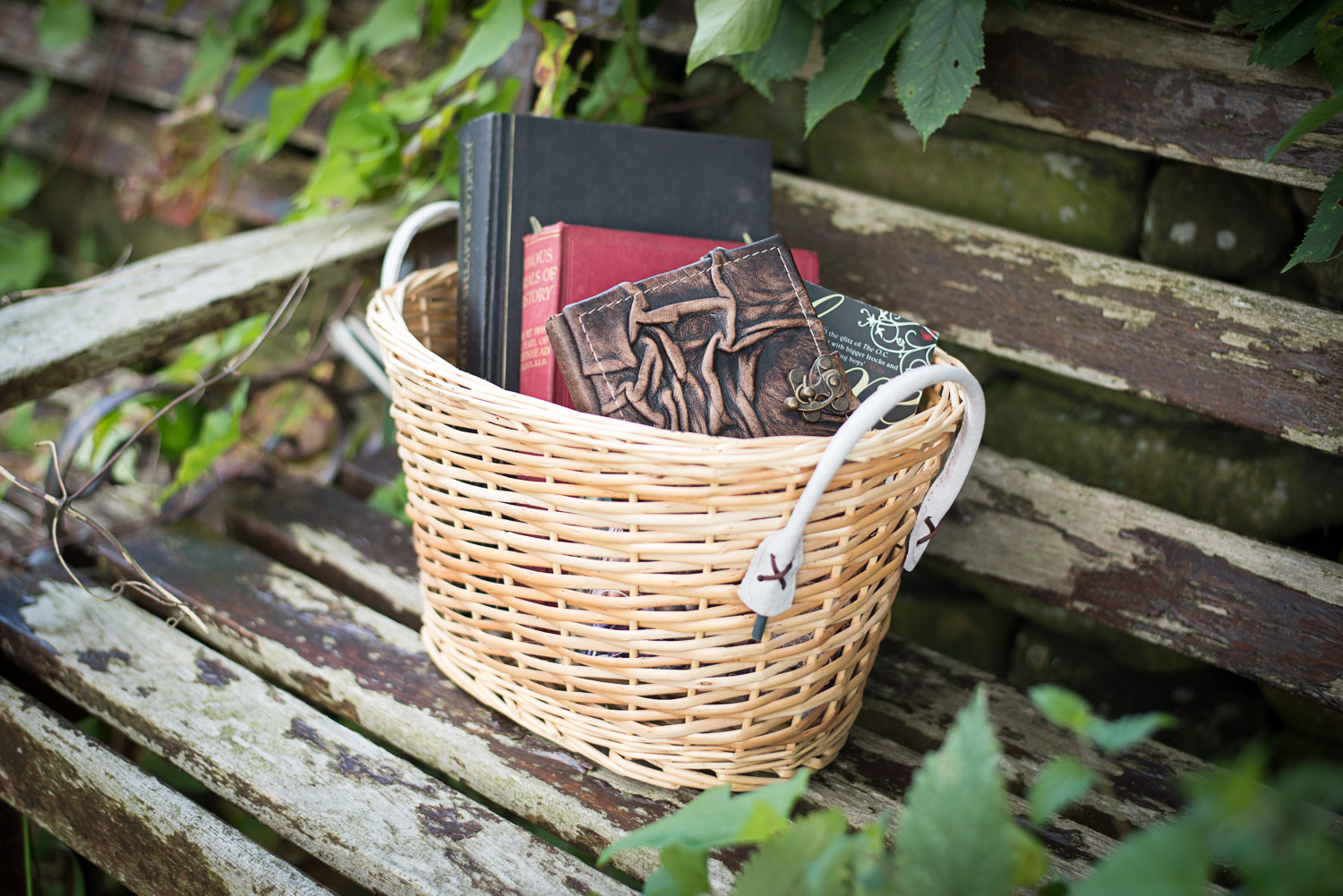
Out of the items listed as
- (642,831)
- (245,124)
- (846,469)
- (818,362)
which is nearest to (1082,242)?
(818,362)

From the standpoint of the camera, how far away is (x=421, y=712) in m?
0.81

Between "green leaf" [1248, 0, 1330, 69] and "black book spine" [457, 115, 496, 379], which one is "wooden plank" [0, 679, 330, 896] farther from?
"green leaf" [1248, 0, 1330, 69]

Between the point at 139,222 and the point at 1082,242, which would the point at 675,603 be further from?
the point at 139,222

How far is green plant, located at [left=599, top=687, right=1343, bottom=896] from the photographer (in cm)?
25

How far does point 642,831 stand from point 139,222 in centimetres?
232

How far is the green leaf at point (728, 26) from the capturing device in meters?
0.80

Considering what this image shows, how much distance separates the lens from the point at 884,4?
896mm

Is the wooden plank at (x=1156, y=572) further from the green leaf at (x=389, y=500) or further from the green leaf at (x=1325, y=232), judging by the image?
the green leaf at (x=389, y=500)

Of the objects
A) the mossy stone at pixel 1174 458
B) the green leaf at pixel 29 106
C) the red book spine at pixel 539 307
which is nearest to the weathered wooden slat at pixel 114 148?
the green leaf at pixel 29 106

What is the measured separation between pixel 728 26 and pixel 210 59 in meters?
1.42

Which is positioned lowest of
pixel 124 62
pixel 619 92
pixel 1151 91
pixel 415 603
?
pixel 415 603

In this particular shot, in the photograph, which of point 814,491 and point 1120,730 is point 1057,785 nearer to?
point 1120,730

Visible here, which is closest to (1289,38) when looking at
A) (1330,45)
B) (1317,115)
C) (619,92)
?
(1330,45)

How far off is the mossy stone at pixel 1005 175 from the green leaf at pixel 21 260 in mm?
2025
